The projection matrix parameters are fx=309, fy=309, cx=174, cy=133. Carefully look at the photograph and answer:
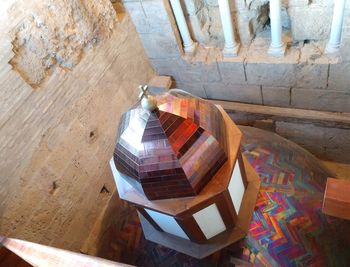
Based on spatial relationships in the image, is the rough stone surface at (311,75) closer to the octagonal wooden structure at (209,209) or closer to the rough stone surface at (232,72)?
the rough stone surface at (232,72)

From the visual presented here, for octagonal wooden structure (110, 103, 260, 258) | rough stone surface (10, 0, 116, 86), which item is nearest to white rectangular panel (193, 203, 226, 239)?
octagonal wooden structure (110, 103, 260, 258)

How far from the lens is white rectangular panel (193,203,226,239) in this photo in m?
1.96

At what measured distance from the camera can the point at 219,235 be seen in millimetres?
2311

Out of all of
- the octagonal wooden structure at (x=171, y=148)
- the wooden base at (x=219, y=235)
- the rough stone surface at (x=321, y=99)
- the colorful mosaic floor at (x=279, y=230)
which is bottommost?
the rough stone surface at (x=321, y=99)

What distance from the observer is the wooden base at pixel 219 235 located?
2293mm

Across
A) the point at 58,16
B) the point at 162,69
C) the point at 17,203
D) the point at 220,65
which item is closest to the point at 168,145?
the point at 17,203

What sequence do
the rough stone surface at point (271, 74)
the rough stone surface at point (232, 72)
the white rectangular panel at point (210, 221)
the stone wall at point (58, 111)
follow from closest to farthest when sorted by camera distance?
1. the white rectangular panel at point (210, 221)
2. the stone wall at point (58, 111)
3. the rough stone surface at point (271, 74)
4. the rough stone surface at point (232, 72)

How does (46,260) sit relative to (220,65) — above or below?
above

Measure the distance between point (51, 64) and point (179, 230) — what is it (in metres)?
1.79

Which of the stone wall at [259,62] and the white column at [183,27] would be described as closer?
the stone wall at [259,62]

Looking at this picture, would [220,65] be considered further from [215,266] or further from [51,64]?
[215,266]

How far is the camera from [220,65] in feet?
11.5

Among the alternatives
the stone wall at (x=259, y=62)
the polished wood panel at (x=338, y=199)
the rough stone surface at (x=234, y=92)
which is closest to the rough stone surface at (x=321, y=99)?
the stone wall at (x=259, y=62)

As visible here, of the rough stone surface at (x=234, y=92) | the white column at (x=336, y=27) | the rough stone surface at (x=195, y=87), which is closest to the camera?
the white column at (x=336, y=27)
